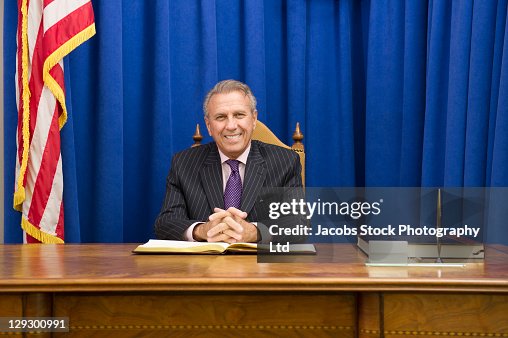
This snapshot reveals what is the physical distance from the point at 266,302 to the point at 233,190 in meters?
1.26

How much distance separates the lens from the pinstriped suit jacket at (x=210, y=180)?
2523 mm

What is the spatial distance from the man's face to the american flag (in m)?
1.01

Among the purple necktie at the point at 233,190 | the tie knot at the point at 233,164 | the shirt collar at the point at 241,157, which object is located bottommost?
the purple necktie at the point at 233,190

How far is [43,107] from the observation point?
3.24m

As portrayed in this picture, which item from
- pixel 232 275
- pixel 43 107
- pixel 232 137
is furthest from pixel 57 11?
pixel 232 275

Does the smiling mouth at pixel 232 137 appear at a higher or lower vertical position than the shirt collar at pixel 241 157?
higher

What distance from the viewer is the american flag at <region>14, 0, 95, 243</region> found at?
3.22m

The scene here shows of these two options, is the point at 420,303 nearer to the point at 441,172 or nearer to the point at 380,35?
the point at 441,172

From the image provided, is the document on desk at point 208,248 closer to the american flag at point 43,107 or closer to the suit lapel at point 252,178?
the suit lapel at point 252,178

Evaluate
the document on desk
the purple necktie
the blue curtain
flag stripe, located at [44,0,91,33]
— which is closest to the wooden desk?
the document on desk

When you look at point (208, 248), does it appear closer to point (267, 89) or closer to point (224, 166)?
point (224, 166)

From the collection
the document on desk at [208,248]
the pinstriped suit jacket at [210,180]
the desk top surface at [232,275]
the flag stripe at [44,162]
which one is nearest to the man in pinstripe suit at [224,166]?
the pinstriped suit jacket at [210,180]

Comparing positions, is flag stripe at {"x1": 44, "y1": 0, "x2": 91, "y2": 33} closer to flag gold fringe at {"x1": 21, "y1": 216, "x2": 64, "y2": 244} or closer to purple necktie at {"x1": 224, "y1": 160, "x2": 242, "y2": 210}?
flag gold fringe at {"x1": 21, "y1": 216, "x2": 64, "y2": 244}

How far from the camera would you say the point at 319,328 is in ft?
4.46
